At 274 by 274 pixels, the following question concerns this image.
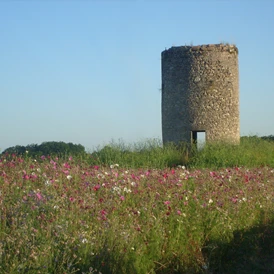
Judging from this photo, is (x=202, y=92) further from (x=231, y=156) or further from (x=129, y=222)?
(x=129, y=222)

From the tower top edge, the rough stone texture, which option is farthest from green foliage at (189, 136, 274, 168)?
the tower top edge

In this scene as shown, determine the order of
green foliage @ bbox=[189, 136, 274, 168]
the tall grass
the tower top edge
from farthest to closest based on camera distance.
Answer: the tower top edge → green foliage @ bbox=[189, 136, 274, 168] → the tall grass

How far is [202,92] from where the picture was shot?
66.1ft

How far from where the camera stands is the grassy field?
5.94 m

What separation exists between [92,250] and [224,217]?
241cm

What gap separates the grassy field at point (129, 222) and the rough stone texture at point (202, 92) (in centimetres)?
974

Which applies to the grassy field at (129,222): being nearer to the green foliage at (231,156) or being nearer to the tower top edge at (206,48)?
the green foliage at (231,156)

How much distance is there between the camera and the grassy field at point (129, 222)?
5.94 m

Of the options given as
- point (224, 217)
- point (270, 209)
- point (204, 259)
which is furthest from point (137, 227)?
point (270, 209)

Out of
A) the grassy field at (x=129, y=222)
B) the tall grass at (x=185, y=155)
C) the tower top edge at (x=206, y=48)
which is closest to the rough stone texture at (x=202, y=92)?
the tower top edge at (x=206, y=48)

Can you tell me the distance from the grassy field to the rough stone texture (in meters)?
9.74

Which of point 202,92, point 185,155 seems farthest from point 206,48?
point 185,155

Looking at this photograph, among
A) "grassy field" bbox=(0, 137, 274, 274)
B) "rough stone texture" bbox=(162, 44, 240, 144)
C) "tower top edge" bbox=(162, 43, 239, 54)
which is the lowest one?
"grassy field" bbox=(0, 137, 274, 274)

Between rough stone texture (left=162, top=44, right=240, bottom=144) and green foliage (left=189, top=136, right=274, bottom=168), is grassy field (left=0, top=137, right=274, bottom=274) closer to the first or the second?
green foliage (left=189, top=136, right=274, bottom=168)
